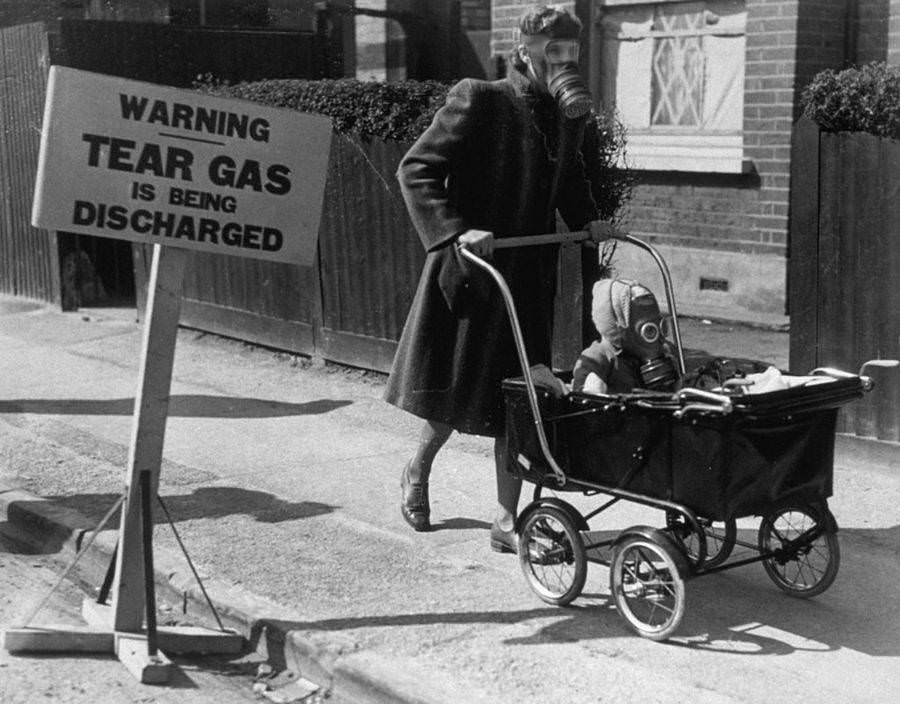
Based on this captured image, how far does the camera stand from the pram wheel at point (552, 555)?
17.6 ft

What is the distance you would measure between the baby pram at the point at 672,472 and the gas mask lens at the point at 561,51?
68 centimetres

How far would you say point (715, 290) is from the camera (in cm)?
1162

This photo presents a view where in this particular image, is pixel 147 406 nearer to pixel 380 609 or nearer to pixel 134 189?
pixel 134 189

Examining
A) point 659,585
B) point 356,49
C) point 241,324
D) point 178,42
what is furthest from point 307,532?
point 356,49

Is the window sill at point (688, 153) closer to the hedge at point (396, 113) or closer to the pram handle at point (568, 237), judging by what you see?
the hedge at point (396, 113)

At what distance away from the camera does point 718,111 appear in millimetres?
11867

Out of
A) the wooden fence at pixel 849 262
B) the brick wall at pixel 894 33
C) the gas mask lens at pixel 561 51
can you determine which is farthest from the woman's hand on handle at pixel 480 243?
the brick wall at pixel 894 33

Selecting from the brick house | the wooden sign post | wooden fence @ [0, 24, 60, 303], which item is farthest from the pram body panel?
wooden fence @ [0, 24, 60, 303]

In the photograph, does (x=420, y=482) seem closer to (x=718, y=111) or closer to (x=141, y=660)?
(x=141, y=660)

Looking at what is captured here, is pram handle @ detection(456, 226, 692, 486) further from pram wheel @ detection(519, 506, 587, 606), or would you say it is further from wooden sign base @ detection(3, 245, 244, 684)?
wooden sign base @ detection(3, 245, 244, 684)

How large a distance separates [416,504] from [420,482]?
11 centimetres

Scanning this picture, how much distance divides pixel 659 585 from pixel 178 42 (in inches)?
391

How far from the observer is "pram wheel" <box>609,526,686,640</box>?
4961mm

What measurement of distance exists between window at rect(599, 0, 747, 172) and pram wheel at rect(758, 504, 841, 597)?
241 inches
